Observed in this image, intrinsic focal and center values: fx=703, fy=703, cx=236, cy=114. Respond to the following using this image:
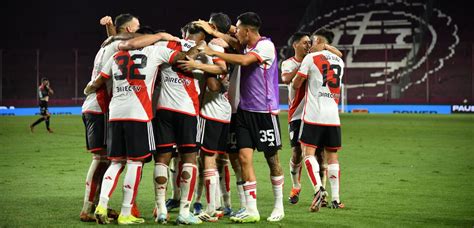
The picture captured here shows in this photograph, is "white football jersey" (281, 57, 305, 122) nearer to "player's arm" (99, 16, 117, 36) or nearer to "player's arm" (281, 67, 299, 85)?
"player's arm" (281, 67, 299, 85)

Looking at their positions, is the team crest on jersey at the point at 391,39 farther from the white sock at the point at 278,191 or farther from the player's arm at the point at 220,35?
the white sock at the point at 278,191

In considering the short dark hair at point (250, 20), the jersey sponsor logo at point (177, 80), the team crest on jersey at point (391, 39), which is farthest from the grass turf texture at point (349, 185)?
the team crest on jersey at point (391, 39)

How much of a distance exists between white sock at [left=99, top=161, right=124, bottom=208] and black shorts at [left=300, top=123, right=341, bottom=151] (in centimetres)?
262

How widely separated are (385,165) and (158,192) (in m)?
7.69

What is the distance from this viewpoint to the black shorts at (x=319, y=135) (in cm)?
916

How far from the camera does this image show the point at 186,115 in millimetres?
7773

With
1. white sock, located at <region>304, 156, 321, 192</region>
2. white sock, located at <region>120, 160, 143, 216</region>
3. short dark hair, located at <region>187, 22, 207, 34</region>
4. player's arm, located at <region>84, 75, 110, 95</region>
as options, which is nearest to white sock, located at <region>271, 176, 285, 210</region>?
white sock, located at <region>304, 156, 321, 192</region>

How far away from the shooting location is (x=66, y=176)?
1231 centimetres

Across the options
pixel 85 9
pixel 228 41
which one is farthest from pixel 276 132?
pixel 85 9

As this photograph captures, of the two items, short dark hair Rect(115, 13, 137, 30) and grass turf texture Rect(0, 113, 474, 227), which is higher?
short dark hair Rect(115, 13, 137, 30)

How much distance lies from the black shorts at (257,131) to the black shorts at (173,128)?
0.65 m

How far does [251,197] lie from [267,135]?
29.3 inches

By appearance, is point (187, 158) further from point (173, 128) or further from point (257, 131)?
point (257, 131)

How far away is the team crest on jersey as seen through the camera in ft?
147
